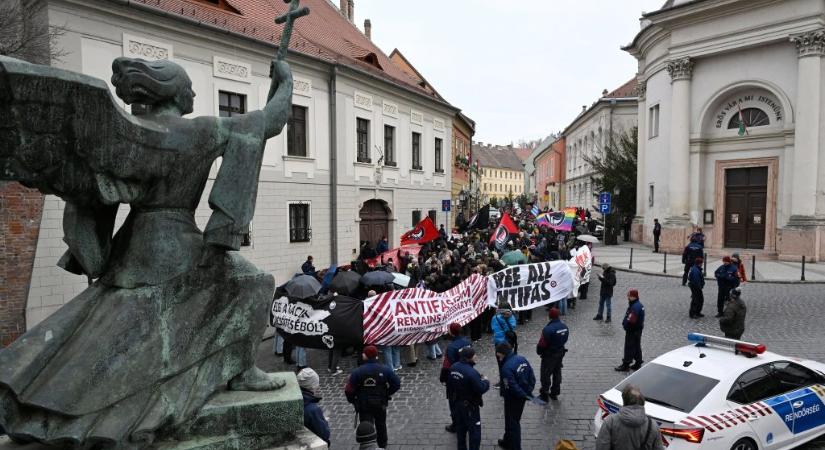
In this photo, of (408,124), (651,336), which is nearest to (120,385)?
(651,336)

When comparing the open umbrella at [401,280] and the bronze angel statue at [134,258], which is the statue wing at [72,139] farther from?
the open umbrella at [401,280]

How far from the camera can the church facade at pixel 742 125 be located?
22.3 meters

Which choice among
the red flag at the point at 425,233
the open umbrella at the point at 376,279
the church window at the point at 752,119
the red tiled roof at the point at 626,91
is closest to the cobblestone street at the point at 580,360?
the open umbrella at the point at 376,279

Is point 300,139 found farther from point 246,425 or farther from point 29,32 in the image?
point 246,425

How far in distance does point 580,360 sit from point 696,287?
490 cm

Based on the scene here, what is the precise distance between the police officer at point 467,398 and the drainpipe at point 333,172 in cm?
1469

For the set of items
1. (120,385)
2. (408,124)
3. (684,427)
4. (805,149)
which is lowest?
(684,427)

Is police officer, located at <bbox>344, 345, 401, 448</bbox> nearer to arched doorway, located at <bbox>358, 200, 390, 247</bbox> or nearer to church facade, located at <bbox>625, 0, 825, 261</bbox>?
arched doorway, located at <bbox>358, 200, 390, 247</bbox>

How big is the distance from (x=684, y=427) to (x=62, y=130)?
597 cm

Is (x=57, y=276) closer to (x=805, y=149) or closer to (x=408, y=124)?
(x=408, y=124)

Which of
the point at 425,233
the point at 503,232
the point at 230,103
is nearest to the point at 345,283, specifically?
the point at 425,233

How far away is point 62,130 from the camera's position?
9.12 feet

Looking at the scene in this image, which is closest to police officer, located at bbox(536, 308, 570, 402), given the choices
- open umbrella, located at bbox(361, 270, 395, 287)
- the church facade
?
open umbrella, located at bbox(361, 270, 395, 287)

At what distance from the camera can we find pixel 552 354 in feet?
26.8
